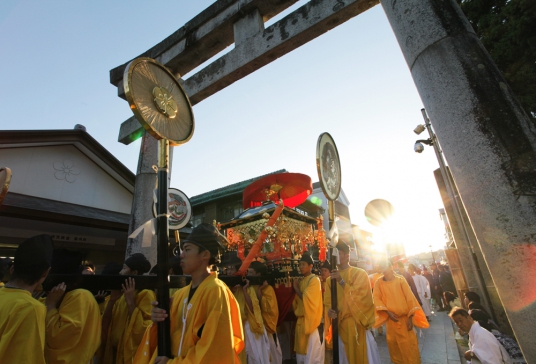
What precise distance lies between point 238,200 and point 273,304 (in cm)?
1216

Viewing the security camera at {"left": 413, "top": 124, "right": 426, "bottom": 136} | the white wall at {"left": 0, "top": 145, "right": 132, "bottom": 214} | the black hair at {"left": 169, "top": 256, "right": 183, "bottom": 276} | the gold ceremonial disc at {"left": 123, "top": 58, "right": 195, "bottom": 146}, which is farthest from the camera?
the security camera at {"left": 413, "top": 124, "right": 426, "bottom": 136}

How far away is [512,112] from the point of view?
259cm

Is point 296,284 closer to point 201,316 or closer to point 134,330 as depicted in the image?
point 134,330

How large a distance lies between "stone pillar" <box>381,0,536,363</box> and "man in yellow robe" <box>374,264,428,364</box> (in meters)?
2.90

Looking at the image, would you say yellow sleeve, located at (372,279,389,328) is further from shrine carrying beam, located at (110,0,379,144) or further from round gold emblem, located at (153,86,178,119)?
shrine carrying beam, located at (110,0,379,144)

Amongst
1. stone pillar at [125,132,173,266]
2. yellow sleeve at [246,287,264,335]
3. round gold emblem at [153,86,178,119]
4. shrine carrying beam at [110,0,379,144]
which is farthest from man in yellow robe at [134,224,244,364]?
shrine carrying beam at [110,0,379,144]

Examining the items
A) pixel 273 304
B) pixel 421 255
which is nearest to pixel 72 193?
pixel 273 304

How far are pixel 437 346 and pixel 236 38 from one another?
884 centimetres

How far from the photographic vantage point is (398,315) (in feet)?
16.8

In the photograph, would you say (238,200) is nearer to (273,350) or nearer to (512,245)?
(273,350)

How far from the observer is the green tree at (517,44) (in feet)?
17.2

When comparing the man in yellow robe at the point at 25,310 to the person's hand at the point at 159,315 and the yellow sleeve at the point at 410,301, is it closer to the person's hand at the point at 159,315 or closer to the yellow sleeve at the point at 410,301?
the person's hand at the point at 159,315

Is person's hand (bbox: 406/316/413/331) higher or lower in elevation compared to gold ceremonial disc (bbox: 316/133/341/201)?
lower

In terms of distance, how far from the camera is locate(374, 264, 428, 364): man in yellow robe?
4.77 metres
